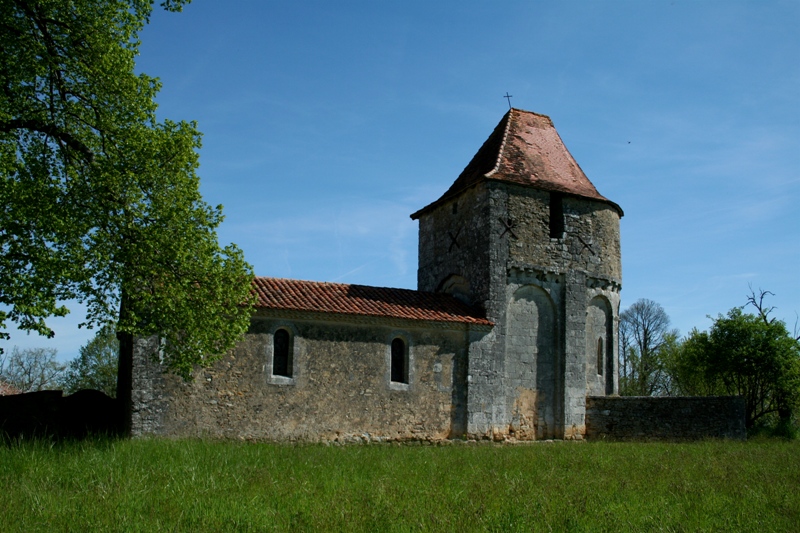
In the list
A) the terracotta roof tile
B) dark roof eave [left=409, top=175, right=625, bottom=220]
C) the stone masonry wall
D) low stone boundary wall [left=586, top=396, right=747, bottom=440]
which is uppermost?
dark roof eave [left=409, top=175, right=625, bottom=220]

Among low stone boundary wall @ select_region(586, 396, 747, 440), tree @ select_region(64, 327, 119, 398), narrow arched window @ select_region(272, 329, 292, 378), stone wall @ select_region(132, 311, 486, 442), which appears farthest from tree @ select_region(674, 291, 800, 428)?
tree @ select_region(64, 327, 119, 398)

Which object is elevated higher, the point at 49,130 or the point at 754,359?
the point at 49,130

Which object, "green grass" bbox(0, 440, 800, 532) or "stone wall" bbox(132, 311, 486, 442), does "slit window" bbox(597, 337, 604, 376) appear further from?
"green grass" bbox(0, 440, 800, 532)

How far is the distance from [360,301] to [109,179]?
7834 mm

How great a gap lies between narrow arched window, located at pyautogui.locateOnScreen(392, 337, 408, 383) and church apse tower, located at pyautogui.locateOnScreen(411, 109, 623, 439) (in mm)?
1921

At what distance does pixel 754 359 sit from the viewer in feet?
94.1

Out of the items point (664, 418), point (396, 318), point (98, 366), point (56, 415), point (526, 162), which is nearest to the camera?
point (56, 415)

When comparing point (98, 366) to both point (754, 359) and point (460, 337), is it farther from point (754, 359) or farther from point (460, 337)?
point (754, 359)

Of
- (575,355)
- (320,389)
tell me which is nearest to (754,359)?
(575,355)

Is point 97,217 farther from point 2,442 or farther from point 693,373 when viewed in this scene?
point 693,373

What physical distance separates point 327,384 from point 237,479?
756cm

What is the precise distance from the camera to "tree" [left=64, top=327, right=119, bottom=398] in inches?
1517

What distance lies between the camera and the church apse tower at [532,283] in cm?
2059

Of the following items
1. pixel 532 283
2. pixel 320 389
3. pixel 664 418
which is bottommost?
pixel 664 418
